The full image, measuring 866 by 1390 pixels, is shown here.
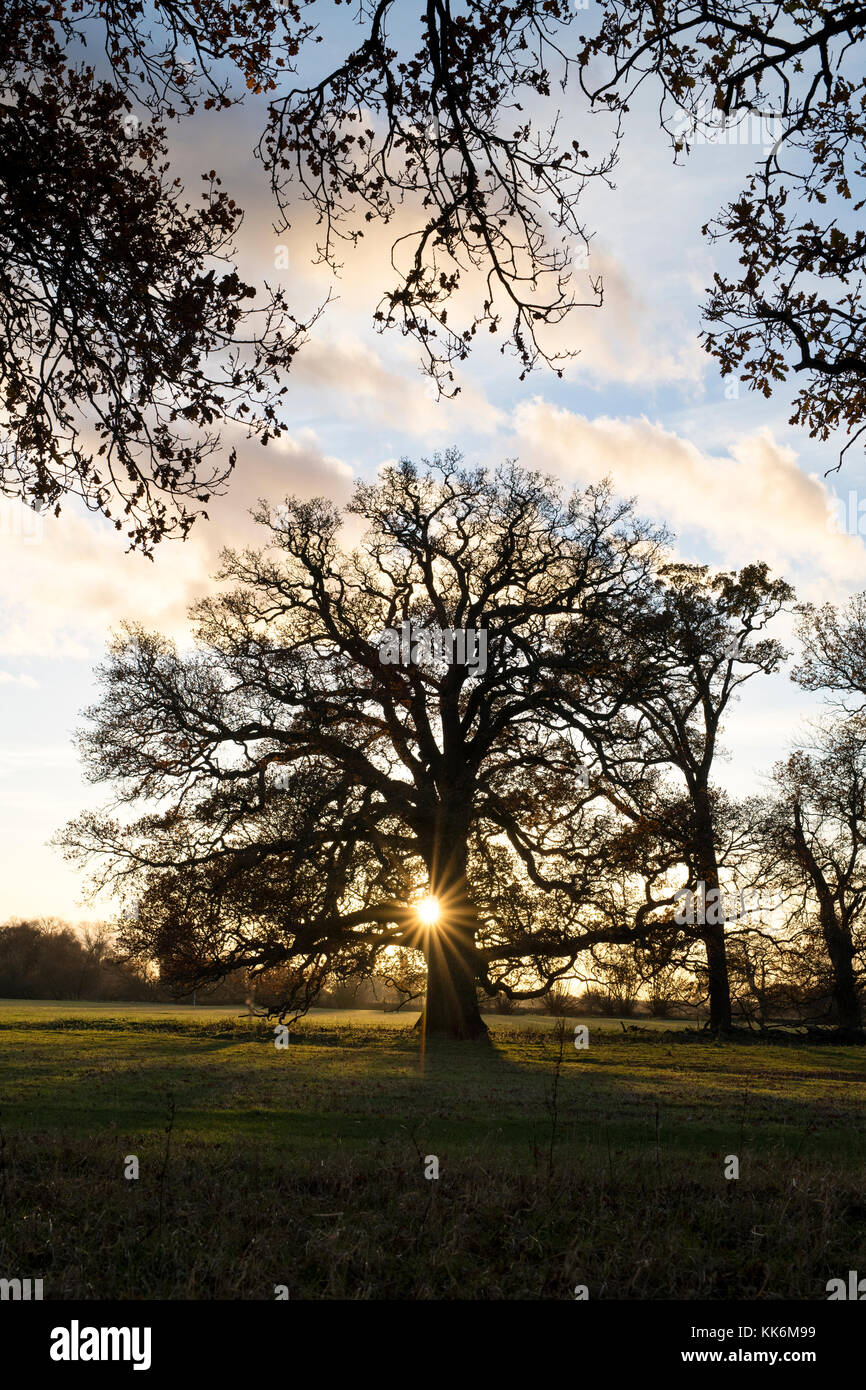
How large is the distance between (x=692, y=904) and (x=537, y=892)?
432 cm

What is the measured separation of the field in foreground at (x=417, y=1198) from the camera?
5336 mm

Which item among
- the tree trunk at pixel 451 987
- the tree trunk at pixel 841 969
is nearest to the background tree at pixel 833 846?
the tree trunk at pixel 841 969

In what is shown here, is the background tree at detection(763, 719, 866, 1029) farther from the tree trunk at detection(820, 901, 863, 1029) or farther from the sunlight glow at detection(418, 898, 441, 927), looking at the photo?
the sunlight glow at detection(418, 898, 441, 927)

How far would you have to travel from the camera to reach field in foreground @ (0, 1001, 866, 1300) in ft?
17.5

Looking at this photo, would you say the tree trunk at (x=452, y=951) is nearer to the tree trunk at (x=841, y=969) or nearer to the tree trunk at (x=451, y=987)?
the tree trunk at (x=451, y=987)

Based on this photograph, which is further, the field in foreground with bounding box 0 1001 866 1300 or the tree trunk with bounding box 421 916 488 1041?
the tree trunk with bounding box 421 916 488 1041

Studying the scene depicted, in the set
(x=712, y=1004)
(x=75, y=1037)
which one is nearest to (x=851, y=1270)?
(x=75, y=1037)

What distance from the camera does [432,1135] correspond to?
10305 millimetres

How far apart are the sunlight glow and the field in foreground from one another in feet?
44.9

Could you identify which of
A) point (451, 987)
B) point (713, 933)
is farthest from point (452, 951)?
point (713, 933)

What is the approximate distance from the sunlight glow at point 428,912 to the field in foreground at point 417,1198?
13.7m

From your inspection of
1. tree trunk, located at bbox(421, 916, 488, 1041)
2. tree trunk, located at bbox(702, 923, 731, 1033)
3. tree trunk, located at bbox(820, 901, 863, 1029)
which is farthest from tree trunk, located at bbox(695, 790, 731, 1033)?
tree trunk, located at bbox(421, 916, 488, 1041)

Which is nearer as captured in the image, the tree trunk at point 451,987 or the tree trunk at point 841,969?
the tree trunk at point 451,987
